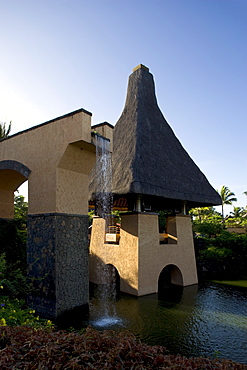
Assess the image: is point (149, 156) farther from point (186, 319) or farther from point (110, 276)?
point (186, 319)

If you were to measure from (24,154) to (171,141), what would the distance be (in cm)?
780

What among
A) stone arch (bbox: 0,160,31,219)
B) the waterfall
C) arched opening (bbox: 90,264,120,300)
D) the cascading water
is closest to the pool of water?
the cascading water

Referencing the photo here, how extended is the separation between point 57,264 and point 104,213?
19.5ft

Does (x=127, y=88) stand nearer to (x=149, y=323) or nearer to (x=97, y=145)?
(x=97, y=145)

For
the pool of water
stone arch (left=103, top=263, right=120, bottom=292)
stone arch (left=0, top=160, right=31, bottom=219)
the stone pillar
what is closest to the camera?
the pool of water

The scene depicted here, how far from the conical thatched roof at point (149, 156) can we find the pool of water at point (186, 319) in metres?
4.03

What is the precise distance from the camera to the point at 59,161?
8703mm

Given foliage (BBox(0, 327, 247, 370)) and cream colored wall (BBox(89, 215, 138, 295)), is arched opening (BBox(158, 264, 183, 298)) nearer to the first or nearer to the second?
cream colored wall (BBox(89, 215, 138, 295))

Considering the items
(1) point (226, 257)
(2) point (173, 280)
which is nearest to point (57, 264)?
(2) point (173, 280)

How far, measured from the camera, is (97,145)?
339 inches

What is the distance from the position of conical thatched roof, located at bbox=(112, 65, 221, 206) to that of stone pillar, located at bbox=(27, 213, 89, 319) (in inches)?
110

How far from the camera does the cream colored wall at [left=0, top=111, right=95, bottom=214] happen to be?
8.53 m

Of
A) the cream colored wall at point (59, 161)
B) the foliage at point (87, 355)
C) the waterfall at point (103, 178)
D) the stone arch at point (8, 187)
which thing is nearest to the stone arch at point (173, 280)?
the waterfall at point (103, 178)

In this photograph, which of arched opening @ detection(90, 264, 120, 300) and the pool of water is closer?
the pool of water
